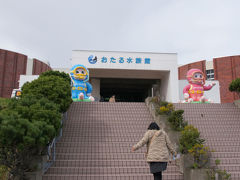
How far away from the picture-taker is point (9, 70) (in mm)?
30172

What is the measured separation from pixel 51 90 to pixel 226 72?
2802 cm

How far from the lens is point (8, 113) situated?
518cm

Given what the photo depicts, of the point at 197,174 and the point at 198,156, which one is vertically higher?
the point at 198,156

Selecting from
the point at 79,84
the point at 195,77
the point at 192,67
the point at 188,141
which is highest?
the point at 192,67

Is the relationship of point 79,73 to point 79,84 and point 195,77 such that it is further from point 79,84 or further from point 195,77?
point 195,77

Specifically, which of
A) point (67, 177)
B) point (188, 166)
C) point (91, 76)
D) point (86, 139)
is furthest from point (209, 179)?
point (91, 76)

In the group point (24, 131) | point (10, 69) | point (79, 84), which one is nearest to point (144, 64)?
point (79, 84)

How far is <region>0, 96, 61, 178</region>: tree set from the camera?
4.64 metres

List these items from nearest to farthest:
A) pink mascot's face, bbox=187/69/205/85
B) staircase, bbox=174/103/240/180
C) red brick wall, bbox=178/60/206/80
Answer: staircase, bbox=174/103/240/180 → pink mascot's face, bbox=187/69/205/85 → red brick wall, bbox=178/60/206/80

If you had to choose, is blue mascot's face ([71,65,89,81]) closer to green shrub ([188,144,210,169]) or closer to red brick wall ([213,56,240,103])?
green shrub ([188,144,210,169])

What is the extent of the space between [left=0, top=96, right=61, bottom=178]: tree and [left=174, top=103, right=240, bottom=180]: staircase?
15.8ft

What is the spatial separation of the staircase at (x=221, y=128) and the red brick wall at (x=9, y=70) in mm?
24884

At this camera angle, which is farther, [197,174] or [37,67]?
[37,67]

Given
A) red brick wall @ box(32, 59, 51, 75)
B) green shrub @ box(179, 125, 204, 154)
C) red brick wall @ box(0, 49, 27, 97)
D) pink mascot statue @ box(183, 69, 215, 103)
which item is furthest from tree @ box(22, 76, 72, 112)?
red brick wall @ box(32, 59, 51, 75)
